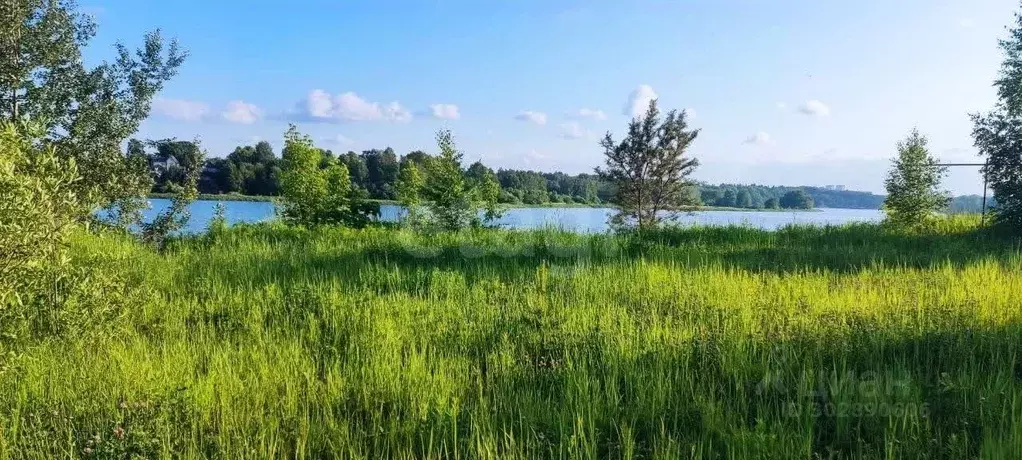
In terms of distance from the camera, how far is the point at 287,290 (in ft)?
21.0

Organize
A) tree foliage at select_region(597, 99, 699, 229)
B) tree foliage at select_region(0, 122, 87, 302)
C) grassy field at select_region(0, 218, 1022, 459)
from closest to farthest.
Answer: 1. grassy field at select_region(0, 218, 1022, 459)
2. tree foliage at select_region(0, 122, 87, 302)
3. tree foliage at select_region(597, 99, 699, 229)

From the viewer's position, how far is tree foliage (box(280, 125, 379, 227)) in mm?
12586

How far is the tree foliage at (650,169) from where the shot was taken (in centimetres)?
2758

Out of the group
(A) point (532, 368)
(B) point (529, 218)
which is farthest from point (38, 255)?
(B) point (529, 218)

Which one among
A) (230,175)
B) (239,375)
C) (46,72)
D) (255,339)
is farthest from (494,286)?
(230,175)

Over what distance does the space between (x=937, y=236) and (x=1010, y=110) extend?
3275mm

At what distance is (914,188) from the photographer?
45.2ft

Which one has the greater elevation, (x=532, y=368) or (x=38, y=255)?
(x=38, y=255)

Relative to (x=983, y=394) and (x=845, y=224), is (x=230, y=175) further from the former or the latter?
(x=983, y=394)

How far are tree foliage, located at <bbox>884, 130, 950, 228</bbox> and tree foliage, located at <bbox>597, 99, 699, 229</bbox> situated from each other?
13.3m

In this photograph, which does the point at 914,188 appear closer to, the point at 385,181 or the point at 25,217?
the point at 25,217

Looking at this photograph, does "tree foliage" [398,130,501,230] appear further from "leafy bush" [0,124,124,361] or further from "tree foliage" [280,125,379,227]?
"leafy bush" [0,124,124,361]

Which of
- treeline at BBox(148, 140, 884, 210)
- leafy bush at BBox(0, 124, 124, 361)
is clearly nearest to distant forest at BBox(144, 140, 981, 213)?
treeline at BBox(148, 140, 884, 210)

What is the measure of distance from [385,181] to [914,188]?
780 inches
